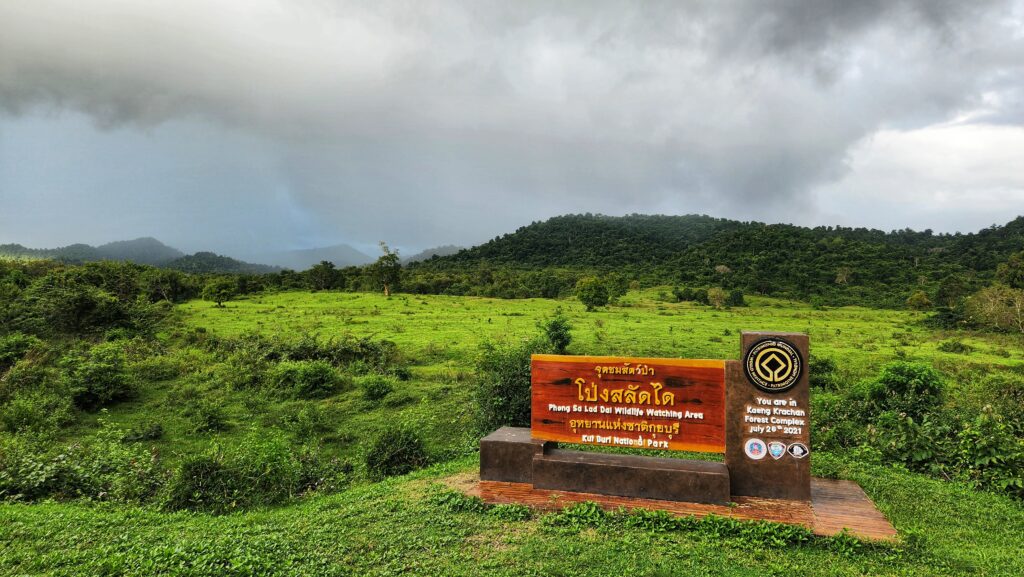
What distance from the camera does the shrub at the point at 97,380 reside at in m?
18.7

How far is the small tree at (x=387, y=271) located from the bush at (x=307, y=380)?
38.3 metres

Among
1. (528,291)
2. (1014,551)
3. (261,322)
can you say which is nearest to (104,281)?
(261,322)

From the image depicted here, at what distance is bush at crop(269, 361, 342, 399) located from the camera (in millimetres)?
19906

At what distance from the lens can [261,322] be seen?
117 feet

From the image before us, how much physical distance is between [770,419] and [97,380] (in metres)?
21.8

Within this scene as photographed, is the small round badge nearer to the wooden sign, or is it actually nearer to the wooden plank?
the wooden sign

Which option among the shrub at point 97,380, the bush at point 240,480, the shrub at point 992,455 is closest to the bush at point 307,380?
the shrub at point 97,380

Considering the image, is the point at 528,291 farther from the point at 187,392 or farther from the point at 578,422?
the point at 578,422

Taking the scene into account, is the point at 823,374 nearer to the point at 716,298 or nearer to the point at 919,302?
the point at 716,298

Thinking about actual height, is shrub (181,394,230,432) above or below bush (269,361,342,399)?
below

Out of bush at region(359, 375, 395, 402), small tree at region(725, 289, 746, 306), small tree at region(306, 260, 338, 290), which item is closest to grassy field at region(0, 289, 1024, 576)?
bush at region(359, 375, 395, 402)

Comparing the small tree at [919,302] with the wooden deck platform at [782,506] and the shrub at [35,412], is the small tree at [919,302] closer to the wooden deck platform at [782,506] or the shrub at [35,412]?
the wooden deck platform at [782,506]

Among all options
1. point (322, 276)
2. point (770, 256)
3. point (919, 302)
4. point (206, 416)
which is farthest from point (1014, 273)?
point (322, 276)

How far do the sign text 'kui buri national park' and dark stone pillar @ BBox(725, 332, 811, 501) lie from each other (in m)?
0.02
